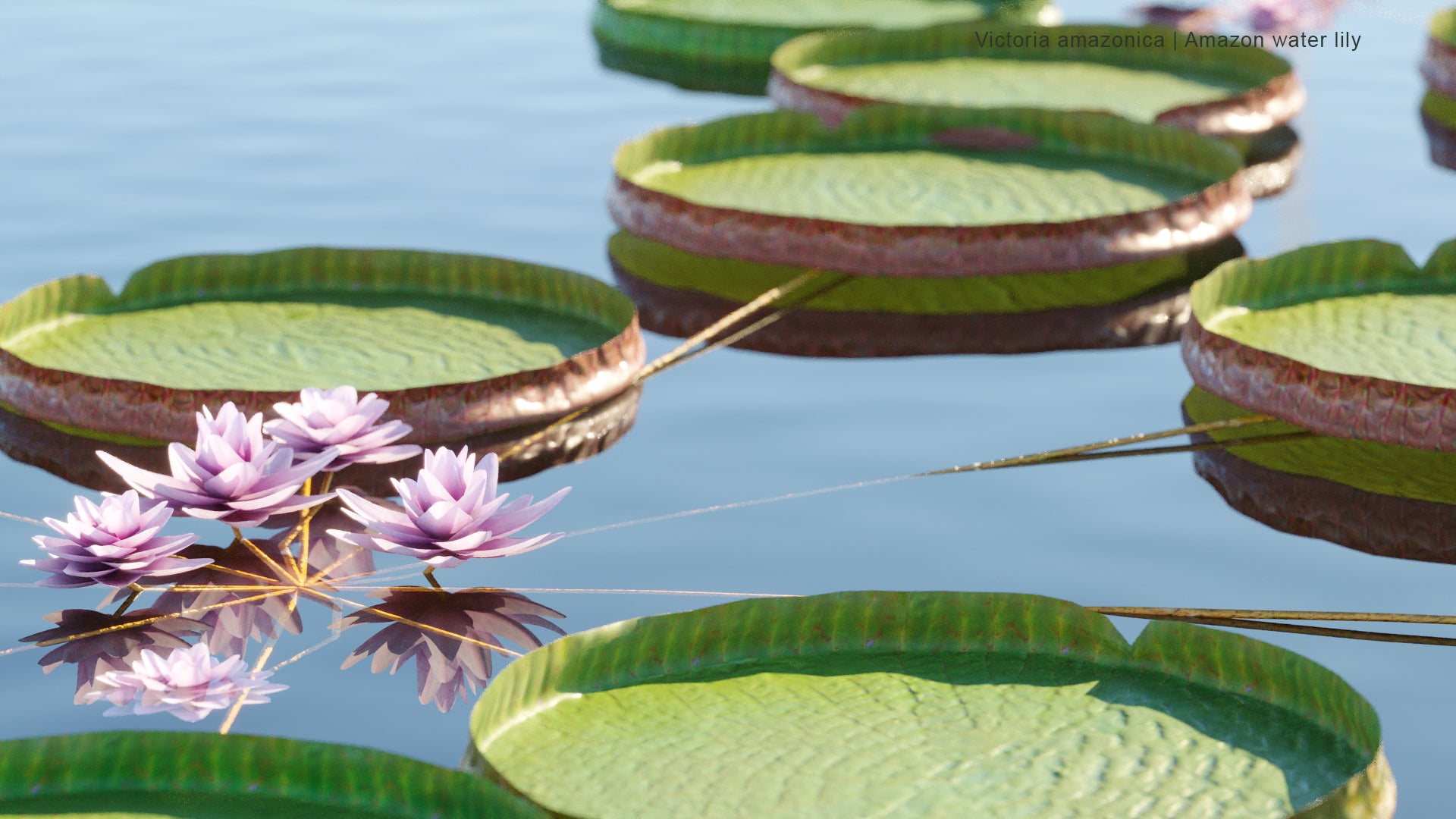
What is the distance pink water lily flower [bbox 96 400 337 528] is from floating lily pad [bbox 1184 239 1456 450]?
1264mm

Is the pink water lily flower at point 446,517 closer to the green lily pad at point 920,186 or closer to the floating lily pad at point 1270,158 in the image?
the green lily pad at point 920,186

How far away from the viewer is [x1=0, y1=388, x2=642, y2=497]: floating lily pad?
2.60 metres

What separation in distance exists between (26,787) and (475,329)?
57.9 inches

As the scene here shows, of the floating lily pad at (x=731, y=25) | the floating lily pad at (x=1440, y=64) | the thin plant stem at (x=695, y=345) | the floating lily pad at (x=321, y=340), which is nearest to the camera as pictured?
the floating lily pad at (x=321, y=340)

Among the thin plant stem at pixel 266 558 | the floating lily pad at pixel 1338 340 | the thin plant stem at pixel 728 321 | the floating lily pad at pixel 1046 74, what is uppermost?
the floating lily pad at pixel 1338 340

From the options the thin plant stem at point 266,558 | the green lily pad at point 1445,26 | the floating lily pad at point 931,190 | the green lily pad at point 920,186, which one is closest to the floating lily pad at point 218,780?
the thin plant stem at point 266,558

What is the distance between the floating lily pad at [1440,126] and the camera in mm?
4688

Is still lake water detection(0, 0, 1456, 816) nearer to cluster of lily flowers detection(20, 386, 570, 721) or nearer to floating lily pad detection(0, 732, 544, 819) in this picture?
cluster of lily flowers detection(20, 386, 570, 721)

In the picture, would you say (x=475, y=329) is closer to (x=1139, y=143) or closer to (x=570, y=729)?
(x=570, y=729)

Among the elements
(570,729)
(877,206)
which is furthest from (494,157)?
(570,729)

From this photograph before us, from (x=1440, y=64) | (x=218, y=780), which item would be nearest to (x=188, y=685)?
(x=218, y=780)

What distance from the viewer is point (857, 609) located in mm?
1958

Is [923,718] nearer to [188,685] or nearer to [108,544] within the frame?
[188,685]

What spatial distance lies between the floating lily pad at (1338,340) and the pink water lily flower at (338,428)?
114cm
